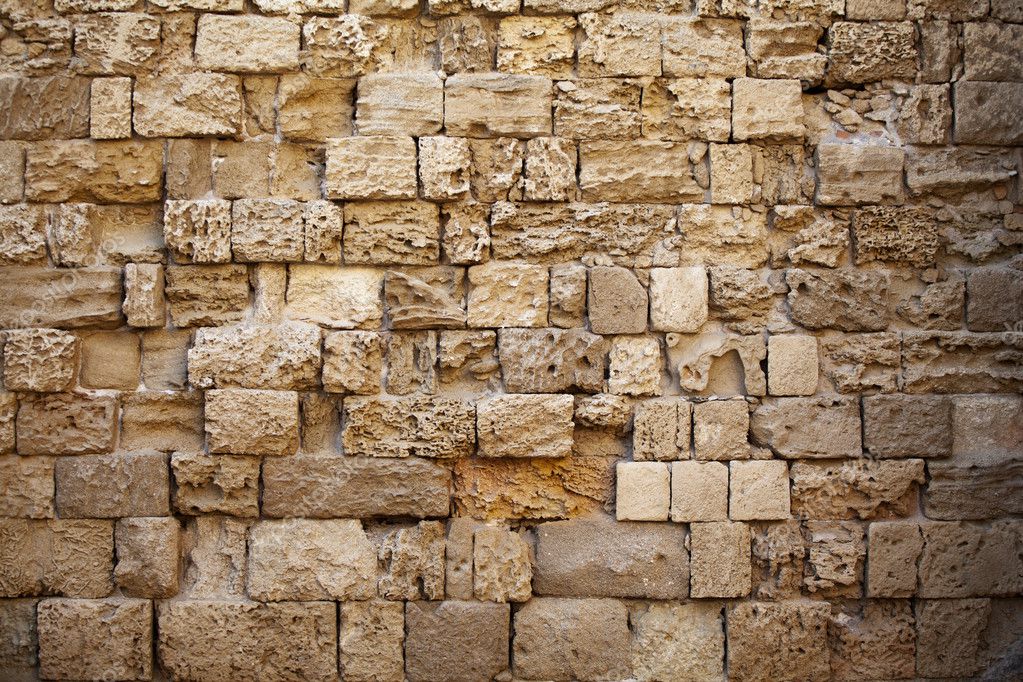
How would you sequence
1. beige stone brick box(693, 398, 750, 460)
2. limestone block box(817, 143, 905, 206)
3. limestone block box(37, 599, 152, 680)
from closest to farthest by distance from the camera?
limestone block box(37, 599, 152, 680)
beige stone brick box(693, 398, 750, 460)
limestone block box(817, 143, 905, 206)

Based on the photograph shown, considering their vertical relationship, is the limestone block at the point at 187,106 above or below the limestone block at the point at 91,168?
above

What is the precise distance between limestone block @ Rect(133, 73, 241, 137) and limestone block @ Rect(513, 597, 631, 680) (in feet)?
9.48

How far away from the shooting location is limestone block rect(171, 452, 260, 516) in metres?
4.42

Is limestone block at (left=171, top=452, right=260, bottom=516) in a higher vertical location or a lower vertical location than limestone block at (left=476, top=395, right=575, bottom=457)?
lower

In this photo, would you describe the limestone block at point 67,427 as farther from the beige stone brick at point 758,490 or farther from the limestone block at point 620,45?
the beige stone brick at point 758,490

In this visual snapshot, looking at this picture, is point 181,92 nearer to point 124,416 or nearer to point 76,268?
point 76,268

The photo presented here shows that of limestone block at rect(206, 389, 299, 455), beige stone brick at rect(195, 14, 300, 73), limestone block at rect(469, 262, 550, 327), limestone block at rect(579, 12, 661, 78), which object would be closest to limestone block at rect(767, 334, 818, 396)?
limestone block at rect(469, 262, 550, 327)

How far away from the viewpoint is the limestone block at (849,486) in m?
4.54

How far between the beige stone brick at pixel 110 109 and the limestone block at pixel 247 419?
4.63 feet

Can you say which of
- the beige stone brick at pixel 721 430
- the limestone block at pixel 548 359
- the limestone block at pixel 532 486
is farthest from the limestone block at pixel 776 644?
the limestone block at pixel 548 359

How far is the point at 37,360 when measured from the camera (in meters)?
4.46

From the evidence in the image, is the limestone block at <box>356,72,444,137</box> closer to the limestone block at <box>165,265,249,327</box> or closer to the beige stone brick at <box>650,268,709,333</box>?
the limestone block at <box>165,265,249,327</box>

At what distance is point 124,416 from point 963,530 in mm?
4284

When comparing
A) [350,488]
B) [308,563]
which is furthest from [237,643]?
[350,488]
